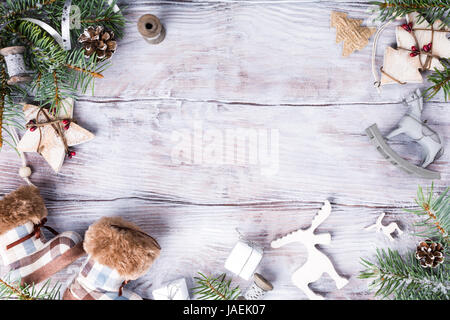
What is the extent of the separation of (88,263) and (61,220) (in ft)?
0.60

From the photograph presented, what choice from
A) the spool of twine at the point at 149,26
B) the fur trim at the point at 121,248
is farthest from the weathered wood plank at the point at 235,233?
the spool of twine at the point at 149,26

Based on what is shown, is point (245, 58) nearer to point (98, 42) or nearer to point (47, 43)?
point (98, 42)

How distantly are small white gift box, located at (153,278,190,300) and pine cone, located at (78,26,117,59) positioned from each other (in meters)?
0.66

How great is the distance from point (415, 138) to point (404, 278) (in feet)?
1.22

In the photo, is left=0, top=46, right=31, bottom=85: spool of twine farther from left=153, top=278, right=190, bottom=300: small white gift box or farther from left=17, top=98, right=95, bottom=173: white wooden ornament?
left=153, top=278, right=190, bottom=300: small white gift box

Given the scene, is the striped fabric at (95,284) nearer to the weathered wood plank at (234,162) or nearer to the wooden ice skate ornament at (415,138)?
the weathered wood plank at (234,162)

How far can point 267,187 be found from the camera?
1026 millimetres

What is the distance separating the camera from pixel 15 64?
87 centimetres

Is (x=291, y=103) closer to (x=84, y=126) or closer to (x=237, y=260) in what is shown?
(x=237, y=260)

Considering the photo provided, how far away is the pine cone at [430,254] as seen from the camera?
3.08 ft

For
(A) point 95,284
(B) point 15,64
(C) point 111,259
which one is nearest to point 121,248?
(C) point 111,259

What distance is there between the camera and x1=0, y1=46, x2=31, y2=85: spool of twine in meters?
0.86
